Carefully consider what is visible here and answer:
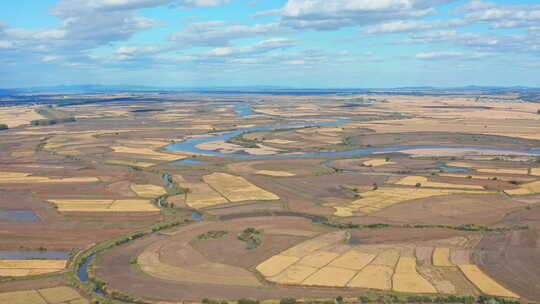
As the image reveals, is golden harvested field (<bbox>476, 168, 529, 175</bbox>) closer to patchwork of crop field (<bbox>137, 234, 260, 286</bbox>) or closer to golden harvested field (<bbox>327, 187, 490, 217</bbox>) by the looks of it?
golden harvested field (<bbox>327, 187, 490, 217</bbox>)

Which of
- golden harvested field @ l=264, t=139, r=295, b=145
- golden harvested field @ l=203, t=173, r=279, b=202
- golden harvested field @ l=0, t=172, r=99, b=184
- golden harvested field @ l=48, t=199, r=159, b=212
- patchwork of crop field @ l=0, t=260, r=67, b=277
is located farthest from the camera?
golden harvested field @ l=264, t=139, r=295, b=145

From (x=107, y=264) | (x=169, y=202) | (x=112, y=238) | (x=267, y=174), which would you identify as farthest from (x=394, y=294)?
(x=267, y=174)

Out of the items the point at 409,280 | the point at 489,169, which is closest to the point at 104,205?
the point at 409,280

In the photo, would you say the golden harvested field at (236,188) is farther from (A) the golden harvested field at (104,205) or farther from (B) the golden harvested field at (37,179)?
(B) the golden harvested field at (37,179)

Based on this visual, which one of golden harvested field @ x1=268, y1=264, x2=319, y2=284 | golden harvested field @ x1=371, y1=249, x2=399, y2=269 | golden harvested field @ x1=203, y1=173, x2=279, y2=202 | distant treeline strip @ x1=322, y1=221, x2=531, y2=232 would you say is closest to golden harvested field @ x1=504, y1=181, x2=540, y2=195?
distant treeline strip @ x1=322, y1=221, x2=531, y2=232

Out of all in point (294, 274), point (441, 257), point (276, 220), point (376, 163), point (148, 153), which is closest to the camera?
point (294, 274)

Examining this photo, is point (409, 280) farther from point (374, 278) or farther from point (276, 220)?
point (276, 220)

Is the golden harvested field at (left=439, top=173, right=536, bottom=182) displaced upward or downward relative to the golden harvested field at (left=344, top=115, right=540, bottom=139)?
downward

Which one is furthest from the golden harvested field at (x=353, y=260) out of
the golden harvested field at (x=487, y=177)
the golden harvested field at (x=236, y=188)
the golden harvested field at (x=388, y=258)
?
the golden harvested field at (x=487, y=177)
